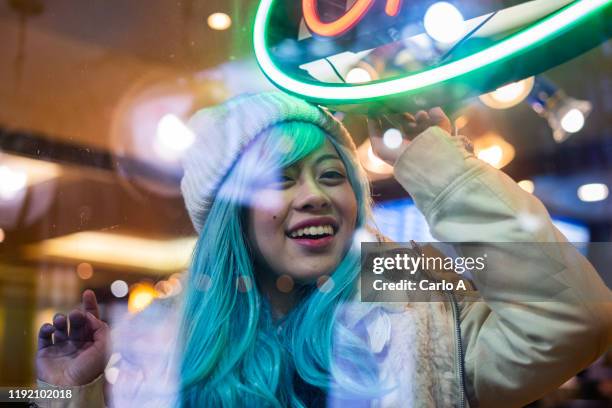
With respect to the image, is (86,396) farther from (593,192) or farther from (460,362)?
(593,192)

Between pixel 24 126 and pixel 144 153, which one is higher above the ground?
pixel 24 126

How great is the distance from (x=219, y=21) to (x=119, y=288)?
69 cm

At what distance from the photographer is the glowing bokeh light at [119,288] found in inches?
68.9

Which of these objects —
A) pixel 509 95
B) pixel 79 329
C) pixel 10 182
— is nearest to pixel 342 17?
pixel 509 95

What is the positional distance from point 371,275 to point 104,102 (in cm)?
85

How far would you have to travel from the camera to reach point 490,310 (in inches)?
54.4

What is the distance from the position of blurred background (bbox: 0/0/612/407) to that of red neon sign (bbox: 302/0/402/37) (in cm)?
9

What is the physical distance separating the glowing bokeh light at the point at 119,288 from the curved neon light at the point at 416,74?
23.8 inches

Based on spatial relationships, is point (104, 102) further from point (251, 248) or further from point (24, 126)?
point (251, 248)

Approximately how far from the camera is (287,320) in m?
1.57

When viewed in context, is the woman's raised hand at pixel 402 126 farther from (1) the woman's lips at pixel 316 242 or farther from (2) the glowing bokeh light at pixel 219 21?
(2) the glowing bokeh light at pixel 219 21

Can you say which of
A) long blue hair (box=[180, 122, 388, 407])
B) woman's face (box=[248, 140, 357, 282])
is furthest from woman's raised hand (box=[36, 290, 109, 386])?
woman's face (box=[248, 140, 357, 282])

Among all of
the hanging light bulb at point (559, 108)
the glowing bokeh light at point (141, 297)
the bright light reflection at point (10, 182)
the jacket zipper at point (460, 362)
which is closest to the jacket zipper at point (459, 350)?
the jacket zipper at point (460, 362)

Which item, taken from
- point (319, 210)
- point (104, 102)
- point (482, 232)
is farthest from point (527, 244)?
point (104, 102)
